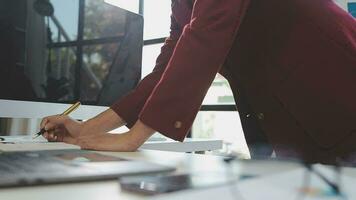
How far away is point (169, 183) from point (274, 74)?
52cm

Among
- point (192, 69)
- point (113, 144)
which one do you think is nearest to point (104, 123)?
point (113, 144)

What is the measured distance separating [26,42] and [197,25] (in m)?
0.78

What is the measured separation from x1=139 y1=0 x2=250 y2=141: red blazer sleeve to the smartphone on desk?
298mm

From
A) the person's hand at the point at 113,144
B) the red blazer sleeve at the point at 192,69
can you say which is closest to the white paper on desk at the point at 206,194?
the red blazer sleeve at the point at 192,69

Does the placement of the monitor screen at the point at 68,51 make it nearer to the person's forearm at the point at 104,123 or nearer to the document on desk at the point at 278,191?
the person's forearm at the point at 104,123

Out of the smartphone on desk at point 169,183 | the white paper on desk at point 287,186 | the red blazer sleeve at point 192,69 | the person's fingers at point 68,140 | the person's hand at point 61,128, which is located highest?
the red blazer sleeve at point 192,69

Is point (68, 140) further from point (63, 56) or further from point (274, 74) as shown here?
point (274, 74)

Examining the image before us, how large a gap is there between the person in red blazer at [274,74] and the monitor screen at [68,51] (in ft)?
1.75

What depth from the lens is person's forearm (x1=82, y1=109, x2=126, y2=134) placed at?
106 cm

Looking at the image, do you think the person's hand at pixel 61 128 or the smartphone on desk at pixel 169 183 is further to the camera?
the person's hand at pixel 61 128

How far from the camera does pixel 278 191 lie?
32 centimetres

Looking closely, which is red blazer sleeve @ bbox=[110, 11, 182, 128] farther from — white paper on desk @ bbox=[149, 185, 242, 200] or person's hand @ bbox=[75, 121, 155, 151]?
white paper on desk @ bbox=[149, 185, 242, 200]

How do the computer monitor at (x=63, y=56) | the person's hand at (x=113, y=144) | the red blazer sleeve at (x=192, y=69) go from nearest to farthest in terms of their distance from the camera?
the red blazer sleeve at (x=192, y=69)
the person's hand at (x=113, y=144)
the computer monitor at (x=63, y=56)

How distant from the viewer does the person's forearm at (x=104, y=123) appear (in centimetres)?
106
